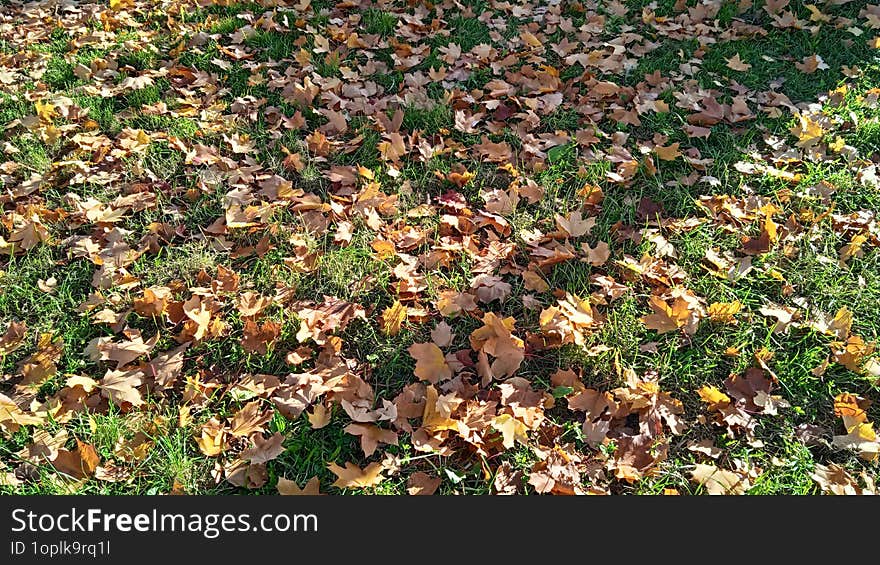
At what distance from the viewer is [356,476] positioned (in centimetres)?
206

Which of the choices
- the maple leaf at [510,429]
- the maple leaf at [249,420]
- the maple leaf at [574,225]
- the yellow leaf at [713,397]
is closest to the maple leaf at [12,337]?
the maple leaf at [249,420]

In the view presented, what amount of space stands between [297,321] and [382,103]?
5.61 ft

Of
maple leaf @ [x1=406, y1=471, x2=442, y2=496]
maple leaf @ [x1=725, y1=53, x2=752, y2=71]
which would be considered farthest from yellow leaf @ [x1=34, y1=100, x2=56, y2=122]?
maple leaf @ [x1=725, y1=53, x2=752, y2=71]

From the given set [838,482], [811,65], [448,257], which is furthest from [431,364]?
[811,65]

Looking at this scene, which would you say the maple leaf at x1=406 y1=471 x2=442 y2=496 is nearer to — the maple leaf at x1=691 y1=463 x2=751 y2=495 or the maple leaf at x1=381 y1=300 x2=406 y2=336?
the maple leaf at x1=381 y1=300 x2=406 y2=336

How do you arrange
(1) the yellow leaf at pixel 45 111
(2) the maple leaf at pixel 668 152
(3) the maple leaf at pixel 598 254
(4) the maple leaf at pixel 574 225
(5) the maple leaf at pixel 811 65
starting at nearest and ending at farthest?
(3) the maple leaf at pixel 598 254, (4) the maple leaf at pixel 574 225, (2) the maple leaf at pixel 668 152, (1) the yellow leaf at pixel 45 111, (5) the maple leaf at pixel 811 65

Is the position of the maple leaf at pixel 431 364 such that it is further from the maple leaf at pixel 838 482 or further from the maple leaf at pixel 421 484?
the maple leaf at pixel 838 482

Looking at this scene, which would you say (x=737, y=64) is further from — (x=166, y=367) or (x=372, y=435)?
(x=166, y=367)

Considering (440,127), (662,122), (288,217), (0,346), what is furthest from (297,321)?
(662,122)

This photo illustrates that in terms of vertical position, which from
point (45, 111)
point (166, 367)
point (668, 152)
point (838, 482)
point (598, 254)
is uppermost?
point (45, 111)

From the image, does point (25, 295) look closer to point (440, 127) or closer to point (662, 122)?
point (440, 127)

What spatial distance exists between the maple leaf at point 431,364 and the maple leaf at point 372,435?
253 millimetres

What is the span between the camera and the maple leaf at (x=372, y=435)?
2.14 m

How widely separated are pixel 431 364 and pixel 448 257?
1.97 ft
